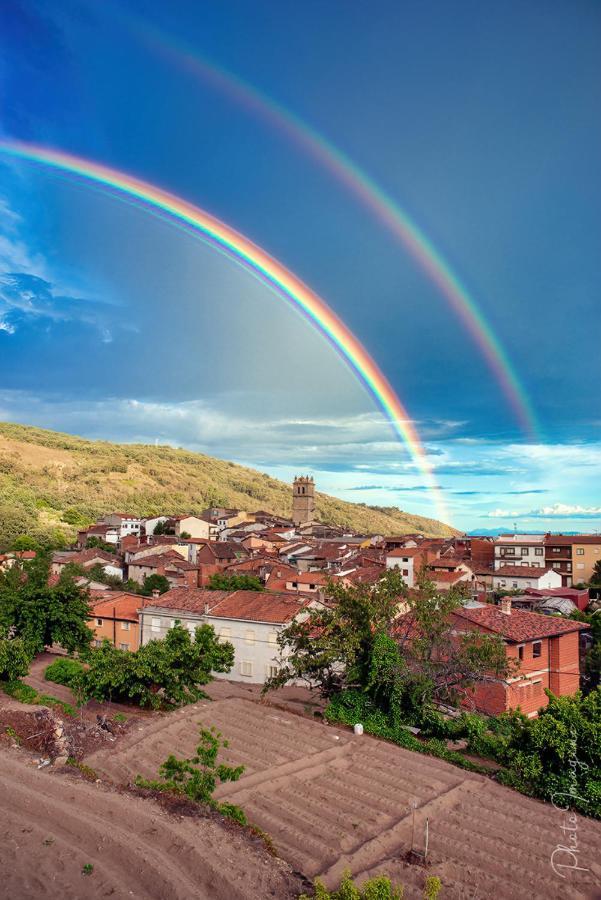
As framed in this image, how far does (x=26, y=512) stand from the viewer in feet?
275

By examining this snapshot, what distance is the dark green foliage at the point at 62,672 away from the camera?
85.7ft

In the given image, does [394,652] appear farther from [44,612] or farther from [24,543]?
[24,543]

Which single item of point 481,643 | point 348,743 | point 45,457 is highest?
point 45,457

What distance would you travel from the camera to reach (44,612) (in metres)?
29.4

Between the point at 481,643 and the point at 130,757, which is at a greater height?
the point at 481,643

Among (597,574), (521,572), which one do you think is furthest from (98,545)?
(597,574)

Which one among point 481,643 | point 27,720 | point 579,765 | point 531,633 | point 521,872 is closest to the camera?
point 521,872

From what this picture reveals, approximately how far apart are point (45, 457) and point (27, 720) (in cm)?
12426

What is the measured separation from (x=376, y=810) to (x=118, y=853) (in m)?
6.26

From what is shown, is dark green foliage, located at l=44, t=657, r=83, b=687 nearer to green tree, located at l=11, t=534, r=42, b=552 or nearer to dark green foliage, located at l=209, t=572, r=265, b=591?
dark green foliage, located at l=209, t=572, r=265, b=591

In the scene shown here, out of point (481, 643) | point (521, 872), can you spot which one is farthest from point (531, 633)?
point (521, 872)

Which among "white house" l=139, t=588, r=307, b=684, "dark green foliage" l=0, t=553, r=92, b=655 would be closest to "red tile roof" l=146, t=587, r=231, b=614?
"white house" l=139, t=588, r=307, b=684

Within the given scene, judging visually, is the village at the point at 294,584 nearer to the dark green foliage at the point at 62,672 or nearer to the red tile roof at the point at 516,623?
the red tile roof at the point at 516,623

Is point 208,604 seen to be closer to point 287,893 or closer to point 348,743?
point 348,743
